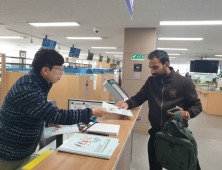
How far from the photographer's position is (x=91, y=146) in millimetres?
937

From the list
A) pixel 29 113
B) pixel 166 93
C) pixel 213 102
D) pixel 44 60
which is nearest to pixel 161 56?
pixel 166 93

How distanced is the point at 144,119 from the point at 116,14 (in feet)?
8.99

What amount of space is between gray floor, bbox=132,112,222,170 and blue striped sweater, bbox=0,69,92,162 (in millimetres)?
2036

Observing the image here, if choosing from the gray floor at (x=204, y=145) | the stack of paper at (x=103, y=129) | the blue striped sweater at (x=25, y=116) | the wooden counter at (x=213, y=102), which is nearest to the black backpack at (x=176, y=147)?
the stack of paper at (x=103, y=129)

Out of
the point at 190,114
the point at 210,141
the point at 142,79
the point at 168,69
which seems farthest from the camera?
the point at 142,79

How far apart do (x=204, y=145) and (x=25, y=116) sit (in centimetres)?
386

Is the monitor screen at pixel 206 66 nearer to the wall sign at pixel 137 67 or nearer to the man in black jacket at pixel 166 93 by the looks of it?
the wall sign at pixel 137 67

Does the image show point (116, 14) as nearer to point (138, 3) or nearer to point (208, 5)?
point (138, 3)

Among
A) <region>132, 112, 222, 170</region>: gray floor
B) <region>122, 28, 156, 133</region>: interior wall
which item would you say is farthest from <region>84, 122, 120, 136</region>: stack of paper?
<region>122, 28, 156, 133</region>: interior wall

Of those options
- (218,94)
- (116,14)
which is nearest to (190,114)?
(116,14)

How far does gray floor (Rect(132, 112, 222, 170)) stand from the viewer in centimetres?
284

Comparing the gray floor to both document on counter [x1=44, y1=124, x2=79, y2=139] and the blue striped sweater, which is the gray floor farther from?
the blue striped sweater

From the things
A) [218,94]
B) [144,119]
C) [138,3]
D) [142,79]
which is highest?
[138,3]

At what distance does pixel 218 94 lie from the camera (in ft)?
20.0
